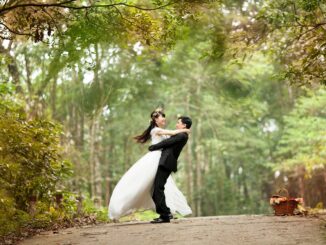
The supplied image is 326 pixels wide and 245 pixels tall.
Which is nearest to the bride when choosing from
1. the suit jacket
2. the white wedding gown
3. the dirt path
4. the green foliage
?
the white wedding gown

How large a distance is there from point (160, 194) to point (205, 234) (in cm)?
237

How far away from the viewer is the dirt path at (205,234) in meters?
6.74

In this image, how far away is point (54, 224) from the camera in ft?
32.6

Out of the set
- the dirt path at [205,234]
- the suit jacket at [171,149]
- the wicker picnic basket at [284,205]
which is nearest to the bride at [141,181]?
the suit jacket at [171,149]

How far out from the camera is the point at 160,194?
967 cm

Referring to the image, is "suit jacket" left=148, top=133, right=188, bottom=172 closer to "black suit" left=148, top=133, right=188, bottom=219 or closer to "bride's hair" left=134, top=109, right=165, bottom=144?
"black suit" left=148, top=133, right=188, bottom=219

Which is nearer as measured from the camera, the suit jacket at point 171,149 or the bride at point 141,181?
the suit jacket at point 171,149

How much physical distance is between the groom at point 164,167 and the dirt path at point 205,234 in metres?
0.72

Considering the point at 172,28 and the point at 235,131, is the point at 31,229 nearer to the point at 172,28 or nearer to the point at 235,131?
the point at 172,28

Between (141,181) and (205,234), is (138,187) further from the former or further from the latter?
(205,234)

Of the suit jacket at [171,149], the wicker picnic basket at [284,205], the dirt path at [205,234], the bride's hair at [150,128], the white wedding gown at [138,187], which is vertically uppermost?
the bride's hair at [150,128]

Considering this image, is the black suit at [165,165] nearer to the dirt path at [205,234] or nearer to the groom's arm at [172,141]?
the groom's arm at [172,141]

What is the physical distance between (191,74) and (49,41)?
22027 millimetres

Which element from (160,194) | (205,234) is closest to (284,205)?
(160,194)
